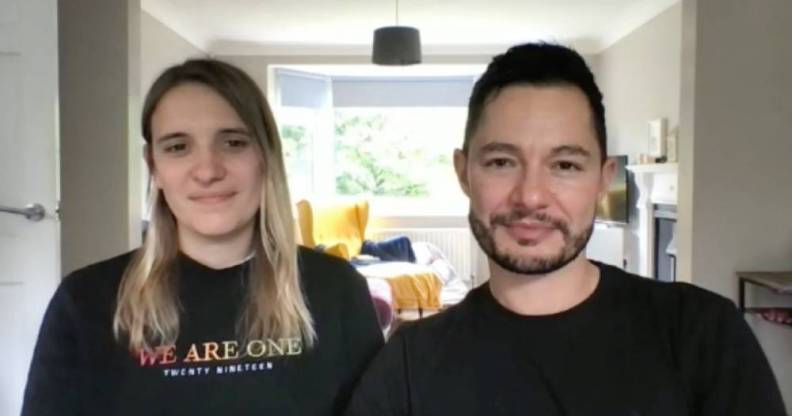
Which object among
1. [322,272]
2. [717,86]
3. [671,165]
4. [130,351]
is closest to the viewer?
[130,351]

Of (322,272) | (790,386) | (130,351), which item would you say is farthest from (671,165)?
(130,351)

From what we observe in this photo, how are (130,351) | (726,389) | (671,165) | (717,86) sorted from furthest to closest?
1. (671,165)
2. (717,86)
3. (130,351)
4. (726,389)

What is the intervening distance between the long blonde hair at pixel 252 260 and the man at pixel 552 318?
0.80ft

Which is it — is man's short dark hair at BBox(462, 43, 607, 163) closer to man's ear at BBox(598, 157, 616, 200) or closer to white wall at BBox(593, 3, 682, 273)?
man's ear at BBox(598, 157, 616, 200)

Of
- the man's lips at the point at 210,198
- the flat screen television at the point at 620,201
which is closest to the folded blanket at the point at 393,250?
the flat screen television at the point at 620,201

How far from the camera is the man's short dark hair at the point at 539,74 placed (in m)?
0.92

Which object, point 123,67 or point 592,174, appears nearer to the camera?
point 592,174

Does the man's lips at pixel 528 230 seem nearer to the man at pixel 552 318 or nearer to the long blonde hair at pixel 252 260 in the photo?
the man at pixel 552 318

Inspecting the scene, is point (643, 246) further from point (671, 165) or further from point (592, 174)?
point (592, 174)

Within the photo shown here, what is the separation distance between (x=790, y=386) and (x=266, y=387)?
266 centimetres

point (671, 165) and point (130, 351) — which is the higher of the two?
point (671, 165)

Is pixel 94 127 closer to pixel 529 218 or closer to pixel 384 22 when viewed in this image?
pixel 529 218

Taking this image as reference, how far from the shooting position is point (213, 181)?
41.8 inches

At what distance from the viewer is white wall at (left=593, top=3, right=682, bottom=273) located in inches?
168
